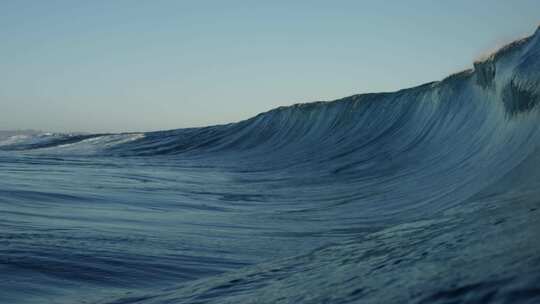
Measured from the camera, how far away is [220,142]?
78.0ft

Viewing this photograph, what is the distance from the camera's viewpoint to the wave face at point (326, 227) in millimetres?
1846

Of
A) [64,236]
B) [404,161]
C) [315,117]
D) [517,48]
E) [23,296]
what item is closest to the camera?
[23,296]

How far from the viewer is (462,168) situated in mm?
8039

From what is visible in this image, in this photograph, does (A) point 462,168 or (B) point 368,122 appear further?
(B) point 368,122

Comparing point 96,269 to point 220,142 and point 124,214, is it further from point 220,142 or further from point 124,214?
point 220,142

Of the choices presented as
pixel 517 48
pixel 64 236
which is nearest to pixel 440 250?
pixel 64 236

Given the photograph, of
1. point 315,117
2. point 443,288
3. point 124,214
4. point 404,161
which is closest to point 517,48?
point 404,161

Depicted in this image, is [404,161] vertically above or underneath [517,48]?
underneath

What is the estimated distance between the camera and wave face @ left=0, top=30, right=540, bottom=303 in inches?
72.7

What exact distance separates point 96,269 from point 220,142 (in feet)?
67.5

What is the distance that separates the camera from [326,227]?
5113 mm

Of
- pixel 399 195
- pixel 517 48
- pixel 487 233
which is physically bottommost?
pixel 399 195

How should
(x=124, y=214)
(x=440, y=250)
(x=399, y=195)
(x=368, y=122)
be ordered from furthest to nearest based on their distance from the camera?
(x=368, y=122)
(x=399, y=195)
(x=124, y=214)
(x=440, y=250)

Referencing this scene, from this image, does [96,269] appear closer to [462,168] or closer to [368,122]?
[462,168]
